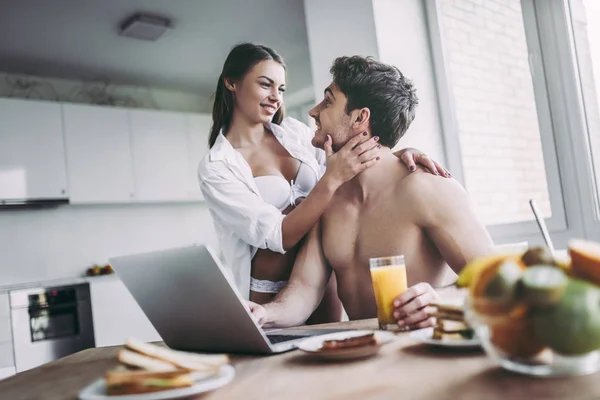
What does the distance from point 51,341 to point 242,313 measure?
388cm

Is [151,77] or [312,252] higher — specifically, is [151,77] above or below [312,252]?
above

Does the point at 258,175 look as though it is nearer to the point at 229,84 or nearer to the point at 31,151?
the point at 229,84

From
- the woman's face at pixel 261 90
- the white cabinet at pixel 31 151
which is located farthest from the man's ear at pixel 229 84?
the white cabinet at pixel 31 151

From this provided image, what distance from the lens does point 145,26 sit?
4012mm

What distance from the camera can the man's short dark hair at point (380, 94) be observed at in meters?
1.71

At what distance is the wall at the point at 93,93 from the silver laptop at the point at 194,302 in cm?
365

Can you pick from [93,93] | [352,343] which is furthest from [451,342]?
[93,93]

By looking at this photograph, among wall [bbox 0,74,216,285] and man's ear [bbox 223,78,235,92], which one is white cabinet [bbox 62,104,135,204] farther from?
man's ear [bbox 223,78,235,92]

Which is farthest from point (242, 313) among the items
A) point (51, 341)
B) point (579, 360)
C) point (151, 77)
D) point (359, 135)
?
point (151, 77)

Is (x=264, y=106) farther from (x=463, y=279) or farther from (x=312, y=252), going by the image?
(x=463, y=279)

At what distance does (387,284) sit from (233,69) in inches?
51.8

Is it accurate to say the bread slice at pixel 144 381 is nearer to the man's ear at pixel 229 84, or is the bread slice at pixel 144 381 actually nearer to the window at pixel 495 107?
the man's ear at pixel 229 84

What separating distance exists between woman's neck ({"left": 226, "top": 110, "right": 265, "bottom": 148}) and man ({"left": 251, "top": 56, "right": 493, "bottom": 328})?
52cm

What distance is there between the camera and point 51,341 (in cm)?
424
